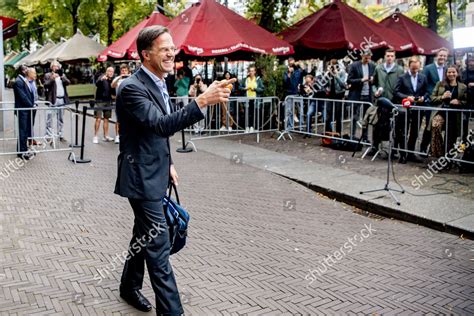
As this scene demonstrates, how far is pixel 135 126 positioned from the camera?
12.1ft

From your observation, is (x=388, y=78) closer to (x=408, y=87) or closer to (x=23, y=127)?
(x=408, y=87)

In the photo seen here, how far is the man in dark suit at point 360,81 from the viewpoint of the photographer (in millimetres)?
12291

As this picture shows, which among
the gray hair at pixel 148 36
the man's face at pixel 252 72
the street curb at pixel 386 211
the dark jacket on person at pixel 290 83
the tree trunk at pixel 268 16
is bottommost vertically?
the street curb at pixel 386 211

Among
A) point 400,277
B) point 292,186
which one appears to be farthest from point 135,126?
point 292,186

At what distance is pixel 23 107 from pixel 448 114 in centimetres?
900

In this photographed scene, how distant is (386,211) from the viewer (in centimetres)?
750

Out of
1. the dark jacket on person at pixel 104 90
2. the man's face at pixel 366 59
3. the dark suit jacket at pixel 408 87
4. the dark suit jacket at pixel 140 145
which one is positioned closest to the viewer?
the dark suit jacket at pixel 140 145

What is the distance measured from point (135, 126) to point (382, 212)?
4.90 metres

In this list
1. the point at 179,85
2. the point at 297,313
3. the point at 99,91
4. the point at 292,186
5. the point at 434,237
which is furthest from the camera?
the point at 179,85

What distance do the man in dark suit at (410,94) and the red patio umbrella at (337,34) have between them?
12.9 feet

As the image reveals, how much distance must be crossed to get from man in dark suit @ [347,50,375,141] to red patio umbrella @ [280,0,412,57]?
2077 mm

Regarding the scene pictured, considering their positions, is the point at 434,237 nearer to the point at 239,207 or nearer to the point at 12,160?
the point at 239,207

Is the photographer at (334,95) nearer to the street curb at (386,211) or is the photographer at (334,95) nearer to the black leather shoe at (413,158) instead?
the black leather shoe at (413,158)

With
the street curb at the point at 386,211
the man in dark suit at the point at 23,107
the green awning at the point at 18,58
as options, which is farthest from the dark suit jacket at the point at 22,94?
the green awning at the point at 18,58
